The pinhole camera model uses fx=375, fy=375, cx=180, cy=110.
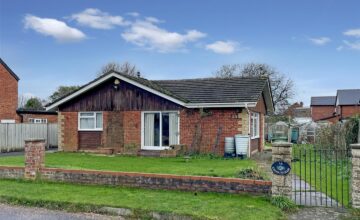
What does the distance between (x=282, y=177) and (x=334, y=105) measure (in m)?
53.1

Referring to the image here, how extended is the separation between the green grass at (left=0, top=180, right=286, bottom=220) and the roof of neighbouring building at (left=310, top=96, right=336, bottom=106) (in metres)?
53.7

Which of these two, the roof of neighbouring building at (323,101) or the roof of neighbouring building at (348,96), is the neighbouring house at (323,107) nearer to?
the roof of neighbouring building at (323,101)

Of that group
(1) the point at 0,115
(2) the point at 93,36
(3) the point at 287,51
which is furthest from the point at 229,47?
(1) the point at 0,115

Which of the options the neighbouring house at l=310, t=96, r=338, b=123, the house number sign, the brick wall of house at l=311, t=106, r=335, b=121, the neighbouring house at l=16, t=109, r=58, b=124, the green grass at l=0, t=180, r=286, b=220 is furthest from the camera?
the neighbouring house at l=310, t=96, r=338, b=123

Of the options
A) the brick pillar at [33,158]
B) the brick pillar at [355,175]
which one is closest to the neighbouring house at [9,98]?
the brick pillar at [33,158]

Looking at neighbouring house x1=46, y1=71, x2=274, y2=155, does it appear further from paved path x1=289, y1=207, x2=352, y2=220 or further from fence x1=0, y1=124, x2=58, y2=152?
paved path x1=289, y1=207, x2=352, y2=220

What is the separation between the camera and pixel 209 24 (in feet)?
59.1

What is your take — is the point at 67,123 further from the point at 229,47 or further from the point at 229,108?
the point at 229,47

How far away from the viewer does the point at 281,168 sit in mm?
7930

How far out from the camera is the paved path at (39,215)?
7289 millimetres

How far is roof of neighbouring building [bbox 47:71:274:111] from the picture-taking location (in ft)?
57.1

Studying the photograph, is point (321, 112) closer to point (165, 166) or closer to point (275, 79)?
point (275, 79)

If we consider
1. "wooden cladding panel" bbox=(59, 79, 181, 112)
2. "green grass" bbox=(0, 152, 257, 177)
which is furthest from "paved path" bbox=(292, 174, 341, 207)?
"wooden cladding panel" bbox=(59, 79, 181, 112)

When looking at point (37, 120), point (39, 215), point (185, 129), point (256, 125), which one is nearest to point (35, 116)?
point (37, 120)
